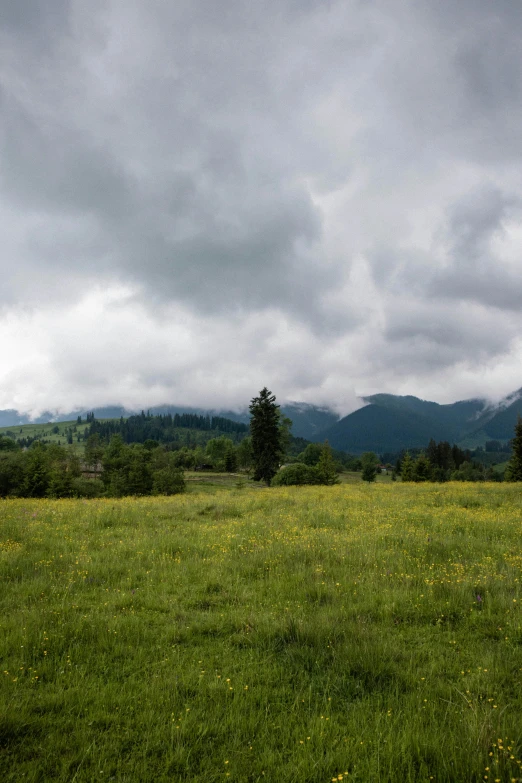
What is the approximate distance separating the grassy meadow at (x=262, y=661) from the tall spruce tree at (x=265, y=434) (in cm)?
4214

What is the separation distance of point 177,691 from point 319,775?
Result: 6.49ft

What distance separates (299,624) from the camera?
6340 millimetres

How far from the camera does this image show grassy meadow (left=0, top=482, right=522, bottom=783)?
389 cm

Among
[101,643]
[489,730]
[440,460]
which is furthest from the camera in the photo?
[440,460]

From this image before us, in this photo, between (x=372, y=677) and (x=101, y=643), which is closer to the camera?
(x=372, y=677)

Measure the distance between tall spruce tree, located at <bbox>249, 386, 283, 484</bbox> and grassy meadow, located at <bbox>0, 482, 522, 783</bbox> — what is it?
42.1 meters

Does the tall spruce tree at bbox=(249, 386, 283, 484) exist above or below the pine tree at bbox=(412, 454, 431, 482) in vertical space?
above

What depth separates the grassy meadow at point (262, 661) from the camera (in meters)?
3.89

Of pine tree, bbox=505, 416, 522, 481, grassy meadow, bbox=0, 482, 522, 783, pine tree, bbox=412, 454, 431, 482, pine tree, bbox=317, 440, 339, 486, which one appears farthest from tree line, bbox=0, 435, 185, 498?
pine tree, bbox=505, 416, 522, 481

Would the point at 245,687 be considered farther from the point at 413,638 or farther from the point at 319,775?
the point at 413,638

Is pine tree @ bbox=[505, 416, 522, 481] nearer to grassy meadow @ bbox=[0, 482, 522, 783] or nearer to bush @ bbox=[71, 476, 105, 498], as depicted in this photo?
grassy meadow @ bbox=[0, 482, 522, 783]

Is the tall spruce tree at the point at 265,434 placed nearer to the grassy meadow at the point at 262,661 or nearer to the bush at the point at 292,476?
the bush at the point at 292,476

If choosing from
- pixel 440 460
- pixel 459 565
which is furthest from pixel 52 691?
pixel 440 460

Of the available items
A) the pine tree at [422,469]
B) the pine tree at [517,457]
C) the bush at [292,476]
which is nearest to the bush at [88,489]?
the bush at [292,476]
